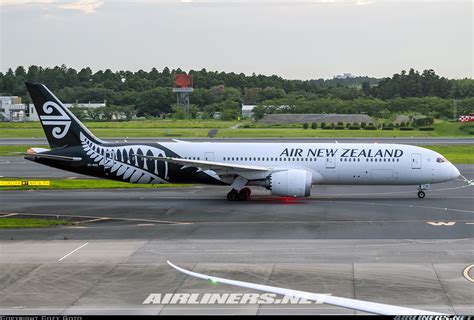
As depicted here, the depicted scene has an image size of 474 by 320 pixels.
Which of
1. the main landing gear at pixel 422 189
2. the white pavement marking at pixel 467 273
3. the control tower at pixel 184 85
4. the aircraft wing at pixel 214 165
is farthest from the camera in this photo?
the control tower at pixel 184 85

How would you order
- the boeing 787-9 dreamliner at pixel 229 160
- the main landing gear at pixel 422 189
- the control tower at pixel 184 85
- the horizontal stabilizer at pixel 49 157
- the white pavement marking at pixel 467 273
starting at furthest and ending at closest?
1. the control tower at pixel 184 85
2. the main landing gear at pixel 422 189
3. the boeing 787-9 dreamliner at pixel 229 160
4. the horizontal stabilizer at pixel 49 157
5. the white pavement marking at pixel 467 273

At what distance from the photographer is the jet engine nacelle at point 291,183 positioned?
39375 millimetres

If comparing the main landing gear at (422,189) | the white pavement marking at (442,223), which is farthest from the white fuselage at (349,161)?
the white pavement marking at (442,223)

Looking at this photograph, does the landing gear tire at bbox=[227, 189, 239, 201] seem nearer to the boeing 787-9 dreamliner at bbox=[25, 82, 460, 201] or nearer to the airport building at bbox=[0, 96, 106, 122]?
the boeing 787-9 dreamliner at bbox=[25, 82, 460, 201]

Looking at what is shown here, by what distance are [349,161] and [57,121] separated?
16.6 metres

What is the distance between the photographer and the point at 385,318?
39.7 ft

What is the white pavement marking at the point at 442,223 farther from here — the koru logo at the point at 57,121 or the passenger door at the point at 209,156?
the koru logo at the point at 57,121

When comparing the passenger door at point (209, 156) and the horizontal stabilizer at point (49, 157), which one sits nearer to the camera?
the horizontal stabilizer at point (49, 157)

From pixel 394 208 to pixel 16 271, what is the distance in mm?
20664

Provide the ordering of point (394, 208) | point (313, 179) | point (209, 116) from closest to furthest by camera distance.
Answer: point (394, 208), point (313, 179), point (209, 116)

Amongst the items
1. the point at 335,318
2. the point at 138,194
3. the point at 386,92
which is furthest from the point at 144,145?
the point at 386,92

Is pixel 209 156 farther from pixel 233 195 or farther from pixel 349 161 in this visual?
pixel 349 161

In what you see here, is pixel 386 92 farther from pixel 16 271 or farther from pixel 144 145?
pixel 16 271

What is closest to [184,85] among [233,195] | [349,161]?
[233,195]
